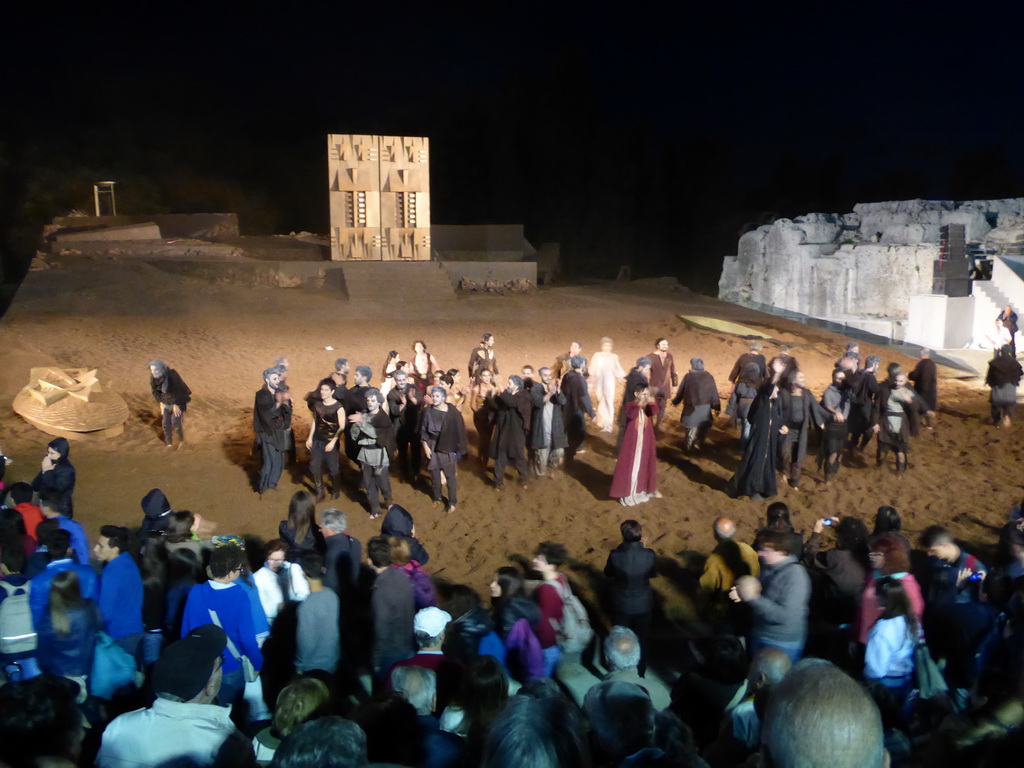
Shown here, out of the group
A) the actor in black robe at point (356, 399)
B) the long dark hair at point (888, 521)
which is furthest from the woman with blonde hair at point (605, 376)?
the long dark hair at point (888, 521)

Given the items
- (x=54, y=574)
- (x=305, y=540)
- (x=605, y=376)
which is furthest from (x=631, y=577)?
(x=605, y=376)

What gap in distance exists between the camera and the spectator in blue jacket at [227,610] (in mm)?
4578

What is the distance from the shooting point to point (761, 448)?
9227 millimetres

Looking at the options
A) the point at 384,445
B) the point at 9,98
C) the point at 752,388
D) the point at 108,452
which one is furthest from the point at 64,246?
the point at 9,98

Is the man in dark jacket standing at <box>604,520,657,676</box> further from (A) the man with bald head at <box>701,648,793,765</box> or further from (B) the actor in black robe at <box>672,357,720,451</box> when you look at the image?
(B) the actor in black robe at <box>672,357,720,451</box>

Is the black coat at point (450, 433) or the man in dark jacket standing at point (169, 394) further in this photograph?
the man in dark jacket standing at point (169, 394)

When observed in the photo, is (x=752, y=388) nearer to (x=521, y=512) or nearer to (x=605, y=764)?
(x=521, y=512)

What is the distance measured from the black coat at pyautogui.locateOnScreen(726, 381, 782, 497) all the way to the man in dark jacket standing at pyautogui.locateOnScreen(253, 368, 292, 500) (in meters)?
5.15

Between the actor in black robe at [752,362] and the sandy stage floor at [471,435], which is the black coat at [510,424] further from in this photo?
the actor in black robe at [752,362]

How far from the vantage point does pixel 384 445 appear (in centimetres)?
884

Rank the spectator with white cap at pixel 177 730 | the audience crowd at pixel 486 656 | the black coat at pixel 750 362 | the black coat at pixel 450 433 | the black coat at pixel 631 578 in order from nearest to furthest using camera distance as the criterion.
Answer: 1. the audience crowd at pixel 486 656
2. the spectator with white cap at pixel 177 730
3. the black coat at pixel 631 578
4. the black coat at pixel 450 433
5. the black coat at pixel 750 362

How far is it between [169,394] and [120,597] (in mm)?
6110

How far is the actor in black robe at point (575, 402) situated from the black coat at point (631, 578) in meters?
4.41

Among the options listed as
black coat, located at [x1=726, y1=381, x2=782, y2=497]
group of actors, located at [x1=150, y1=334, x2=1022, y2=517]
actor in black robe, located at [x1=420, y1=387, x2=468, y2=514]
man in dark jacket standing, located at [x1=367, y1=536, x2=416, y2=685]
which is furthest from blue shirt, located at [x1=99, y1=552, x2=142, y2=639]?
black coat, located at [x1=726, y1=381, x2=782, y2=497]
